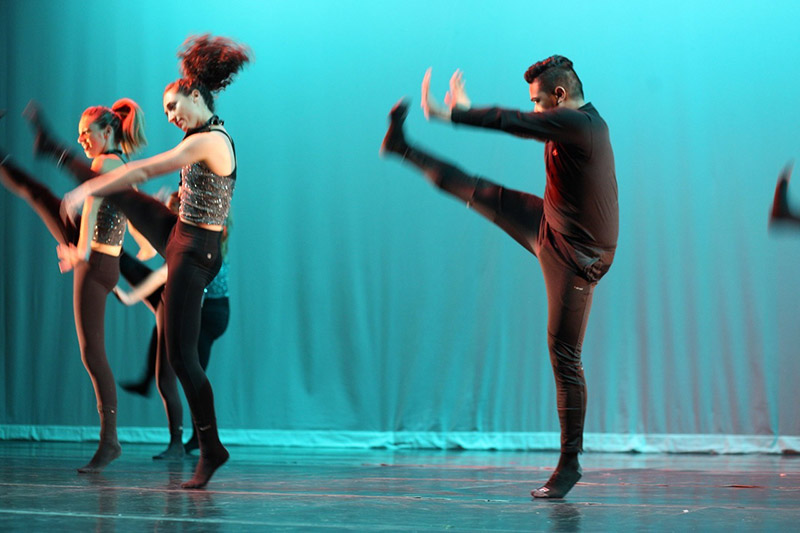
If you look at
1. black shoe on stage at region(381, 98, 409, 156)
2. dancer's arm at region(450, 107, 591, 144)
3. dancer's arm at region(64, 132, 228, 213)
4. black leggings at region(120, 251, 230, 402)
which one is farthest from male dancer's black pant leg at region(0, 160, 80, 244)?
dancer's arm at region(450, 107, 591, 144)

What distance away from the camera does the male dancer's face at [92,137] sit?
3475mm

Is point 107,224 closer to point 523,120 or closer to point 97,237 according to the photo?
point 97,237

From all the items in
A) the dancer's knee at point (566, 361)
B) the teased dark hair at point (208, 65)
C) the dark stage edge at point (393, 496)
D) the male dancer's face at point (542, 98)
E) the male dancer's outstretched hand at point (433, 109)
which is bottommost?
the dark stage edge at point (393, 496)

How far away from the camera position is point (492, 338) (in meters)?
5.24

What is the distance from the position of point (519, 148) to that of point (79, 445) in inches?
120

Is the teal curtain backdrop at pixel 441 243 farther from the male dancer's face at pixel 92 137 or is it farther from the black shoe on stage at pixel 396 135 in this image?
the black shoe on stage at pixel 396 135

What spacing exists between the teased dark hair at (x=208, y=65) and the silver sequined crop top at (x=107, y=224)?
0.75m

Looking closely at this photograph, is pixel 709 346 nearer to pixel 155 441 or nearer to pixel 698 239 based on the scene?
pixel 698 239

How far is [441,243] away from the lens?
17.6 ft

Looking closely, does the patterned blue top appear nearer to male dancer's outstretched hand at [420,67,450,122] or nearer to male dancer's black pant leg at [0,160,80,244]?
male dancer's black pant leg at [0,160,80,244]

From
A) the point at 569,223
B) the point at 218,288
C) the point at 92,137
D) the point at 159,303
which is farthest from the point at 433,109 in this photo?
the point at 218,288

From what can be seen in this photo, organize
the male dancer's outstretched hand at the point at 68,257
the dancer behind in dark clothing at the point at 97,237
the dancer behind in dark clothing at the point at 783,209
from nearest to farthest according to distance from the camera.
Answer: the dancer behind in dark clothing at the point at 783,209 < the male dancer's outstretched hand at the point at 68,257 < the dancer behind in dark clothing at the point at 97,237

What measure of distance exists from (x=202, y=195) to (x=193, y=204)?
0.12 ft

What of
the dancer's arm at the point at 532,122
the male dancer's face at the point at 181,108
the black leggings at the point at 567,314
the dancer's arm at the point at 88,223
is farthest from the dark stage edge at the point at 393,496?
the male dancer's face at the point at 181,108
